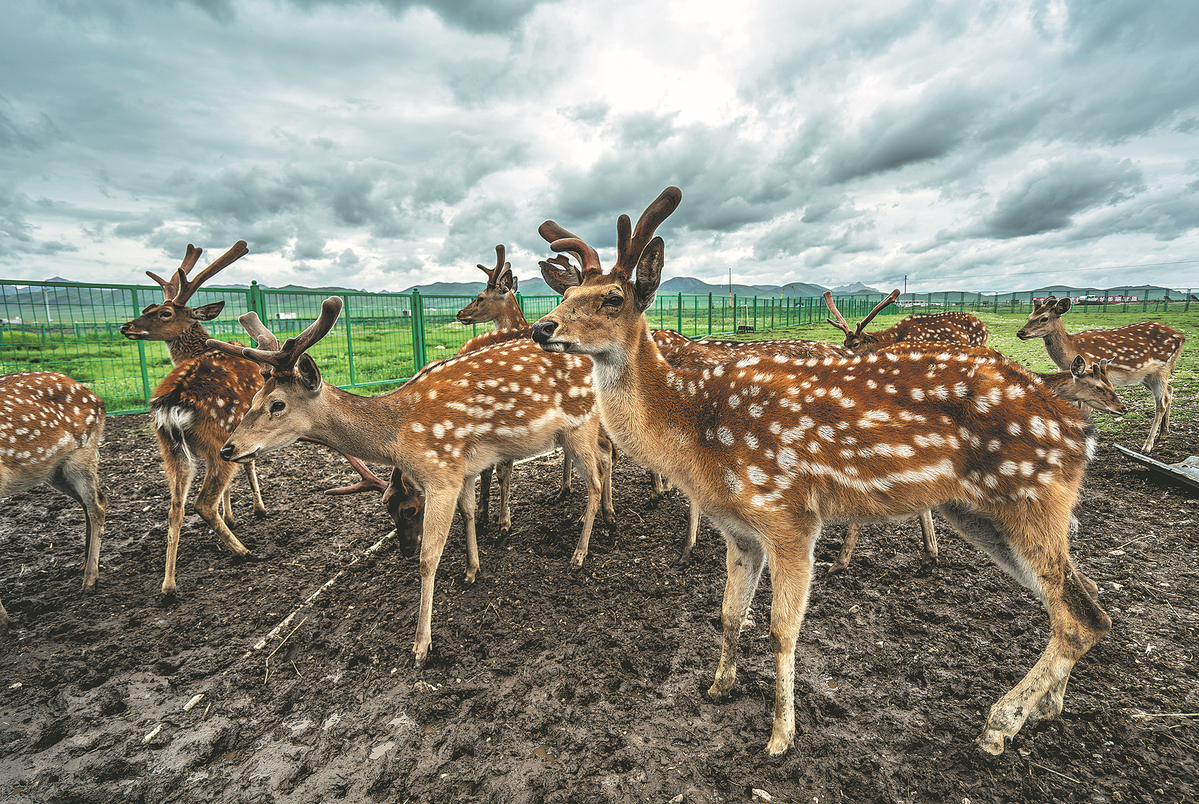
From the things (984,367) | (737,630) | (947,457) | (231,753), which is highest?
(984,367)

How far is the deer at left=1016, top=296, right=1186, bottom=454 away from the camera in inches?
286

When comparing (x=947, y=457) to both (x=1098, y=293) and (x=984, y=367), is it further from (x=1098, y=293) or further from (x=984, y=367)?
(x=1098, y=293)

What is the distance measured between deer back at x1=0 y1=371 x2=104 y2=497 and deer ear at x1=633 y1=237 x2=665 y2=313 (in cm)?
463

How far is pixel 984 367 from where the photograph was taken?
2.50 m

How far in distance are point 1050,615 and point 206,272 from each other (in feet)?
24.0

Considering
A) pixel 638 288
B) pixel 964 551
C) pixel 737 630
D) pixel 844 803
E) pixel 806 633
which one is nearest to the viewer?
pixel 844 803

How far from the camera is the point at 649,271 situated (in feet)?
9.43

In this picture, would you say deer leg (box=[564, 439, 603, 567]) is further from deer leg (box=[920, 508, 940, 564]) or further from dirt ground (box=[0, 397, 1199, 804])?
deer leg (box=[920, 508, 940, 564])

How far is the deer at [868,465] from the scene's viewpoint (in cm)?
236

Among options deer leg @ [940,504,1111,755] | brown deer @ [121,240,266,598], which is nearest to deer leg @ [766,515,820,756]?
deer leg @ [940,504,1111,755]

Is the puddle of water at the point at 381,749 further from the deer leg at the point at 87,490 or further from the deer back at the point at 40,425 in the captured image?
the deer back at the point at 40,425

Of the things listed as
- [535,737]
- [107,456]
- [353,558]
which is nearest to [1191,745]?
[535,737]

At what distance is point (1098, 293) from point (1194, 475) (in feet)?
199

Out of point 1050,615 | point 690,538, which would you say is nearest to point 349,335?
point 690,538
